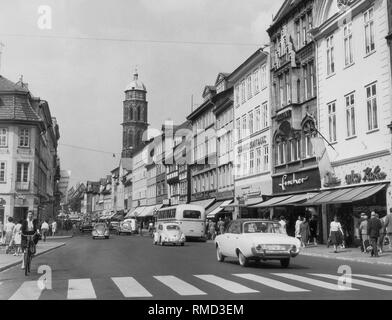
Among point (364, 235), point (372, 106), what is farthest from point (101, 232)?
point (364, 235)

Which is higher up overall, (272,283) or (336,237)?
(336,237)

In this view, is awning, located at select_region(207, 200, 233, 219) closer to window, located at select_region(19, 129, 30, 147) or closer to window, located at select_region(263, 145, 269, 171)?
window, located at select_region(263, 145, 269, 171)

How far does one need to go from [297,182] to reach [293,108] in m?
5.17

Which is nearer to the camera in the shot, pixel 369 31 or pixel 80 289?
pixel 80 289

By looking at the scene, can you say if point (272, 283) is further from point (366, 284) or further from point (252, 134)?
point (252, 134)

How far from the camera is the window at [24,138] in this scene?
183ft

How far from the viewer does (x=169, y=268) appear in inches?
687

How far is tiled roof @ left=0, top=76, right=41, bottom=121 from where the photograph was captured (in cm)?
5471

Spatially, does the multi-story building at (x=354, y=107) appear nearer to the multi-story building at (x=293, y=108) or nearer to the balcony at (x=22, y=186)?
the multi-story building at (x=293, y=108)

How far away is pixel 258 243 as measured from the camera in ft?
55.8
